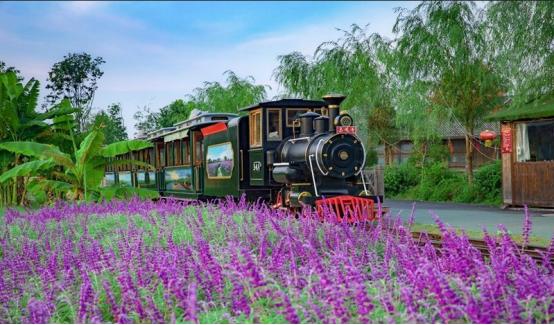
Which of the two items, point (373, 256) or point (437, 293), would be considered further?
point (373, 256)

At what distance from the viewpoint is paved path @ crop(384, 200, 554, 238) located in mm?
13556

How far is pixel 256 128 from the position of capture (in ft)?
46.3

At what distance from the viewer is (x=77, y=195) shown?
16016mm

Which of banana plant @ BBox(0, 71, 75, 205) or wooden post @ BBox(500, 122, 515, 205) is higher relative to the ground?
banana plant @ BBox(0, 71, 75, 205)

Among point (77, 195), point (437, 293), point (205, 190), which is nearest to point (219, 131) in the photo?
point (205, 190)

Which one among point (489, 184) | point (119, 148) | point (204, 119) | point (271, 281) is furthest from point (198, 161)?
point (271, 281)

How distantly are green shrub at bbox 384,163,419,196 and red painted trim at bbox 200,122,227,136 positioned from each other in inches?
464

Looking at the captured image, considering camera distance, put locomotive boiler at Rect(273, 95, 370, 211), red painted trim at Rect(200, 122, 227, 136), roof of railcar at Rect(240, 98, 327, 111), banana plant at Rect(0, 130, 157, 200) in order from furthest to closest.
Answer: red painted trim at Rect(200, 122, 227, 136) < banana plant at Rect(0, 130, 157, 200) < roof of railcar at Rect(240, 98, 327, 111) < locomotive boiler at Rect(273, 95, 370, 211)

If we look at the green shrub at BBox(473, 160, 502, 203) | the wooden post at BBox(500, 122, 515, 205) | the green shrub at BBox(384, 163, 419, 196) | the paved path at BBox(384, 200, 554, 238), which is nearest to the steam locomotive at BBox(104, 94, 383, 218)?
the paved path at BBox(384, 200, 554, 238)

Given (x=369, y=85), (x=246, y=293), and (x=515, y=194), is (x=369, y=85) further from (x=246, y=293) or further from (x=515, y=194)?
(x=246, y=293)

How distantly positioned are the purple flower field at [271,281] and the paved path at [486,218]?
6.44m

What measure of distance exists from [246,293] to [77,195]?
12.0 metres

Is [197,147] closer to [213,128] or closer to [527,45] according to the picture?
[213,128]

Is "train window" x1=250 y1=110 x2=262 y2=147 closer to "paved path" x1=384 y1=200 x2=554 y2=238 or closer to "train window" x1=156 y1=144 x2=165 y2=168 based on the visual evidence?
"paved path" x1=384 y1=200 x2=554 y2=238
